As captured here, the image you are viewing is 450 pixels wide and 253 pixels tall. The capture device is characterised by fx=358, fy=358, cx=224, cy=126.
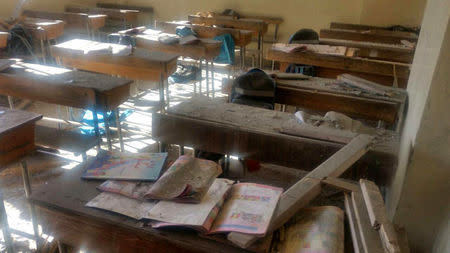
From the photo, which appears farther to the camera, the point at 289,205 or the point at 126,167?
the point at 126,167

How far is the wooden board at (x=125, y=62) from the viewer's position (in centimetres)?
325

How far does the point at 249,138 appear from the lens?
1646mm

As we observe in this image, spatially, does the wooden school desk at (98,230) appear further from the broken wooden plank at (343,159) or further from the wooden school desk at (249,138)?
the wooden school desk at (249,138)

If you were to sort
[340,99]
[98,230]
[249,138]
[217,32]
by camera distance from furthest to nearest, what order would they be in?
1. [217,32]
2. [340,99]
3. [249,138]
4. [98,230]

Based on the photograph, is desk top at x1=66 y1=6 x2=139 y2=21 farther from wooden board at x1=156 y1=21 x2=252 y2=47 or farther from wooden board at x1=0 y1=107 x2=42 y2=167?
wooden board at x1=0 y1=107 x2=42 y2=167

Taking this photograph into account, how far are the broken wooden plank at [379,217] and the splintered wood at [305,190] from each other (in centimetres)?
14

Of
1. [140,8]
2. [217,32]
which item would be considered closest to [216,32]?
[217,32]

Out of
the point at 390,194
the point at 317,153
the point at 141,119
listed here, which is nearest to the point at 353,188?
the point at 317,153

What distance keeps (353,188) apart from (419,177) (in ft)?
1.09

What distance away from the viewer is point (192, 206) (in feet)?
3.41

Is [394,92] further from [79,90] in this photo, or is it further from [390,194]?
[79,90]

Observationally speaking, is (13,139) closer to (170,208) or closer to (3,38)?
(170,208)

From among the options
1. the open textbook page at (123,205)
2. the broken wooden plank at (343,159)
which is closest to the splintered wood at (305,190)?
the broken wooden plank at (343,159)

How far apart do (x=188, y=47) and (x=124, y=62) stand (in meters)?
0.88
